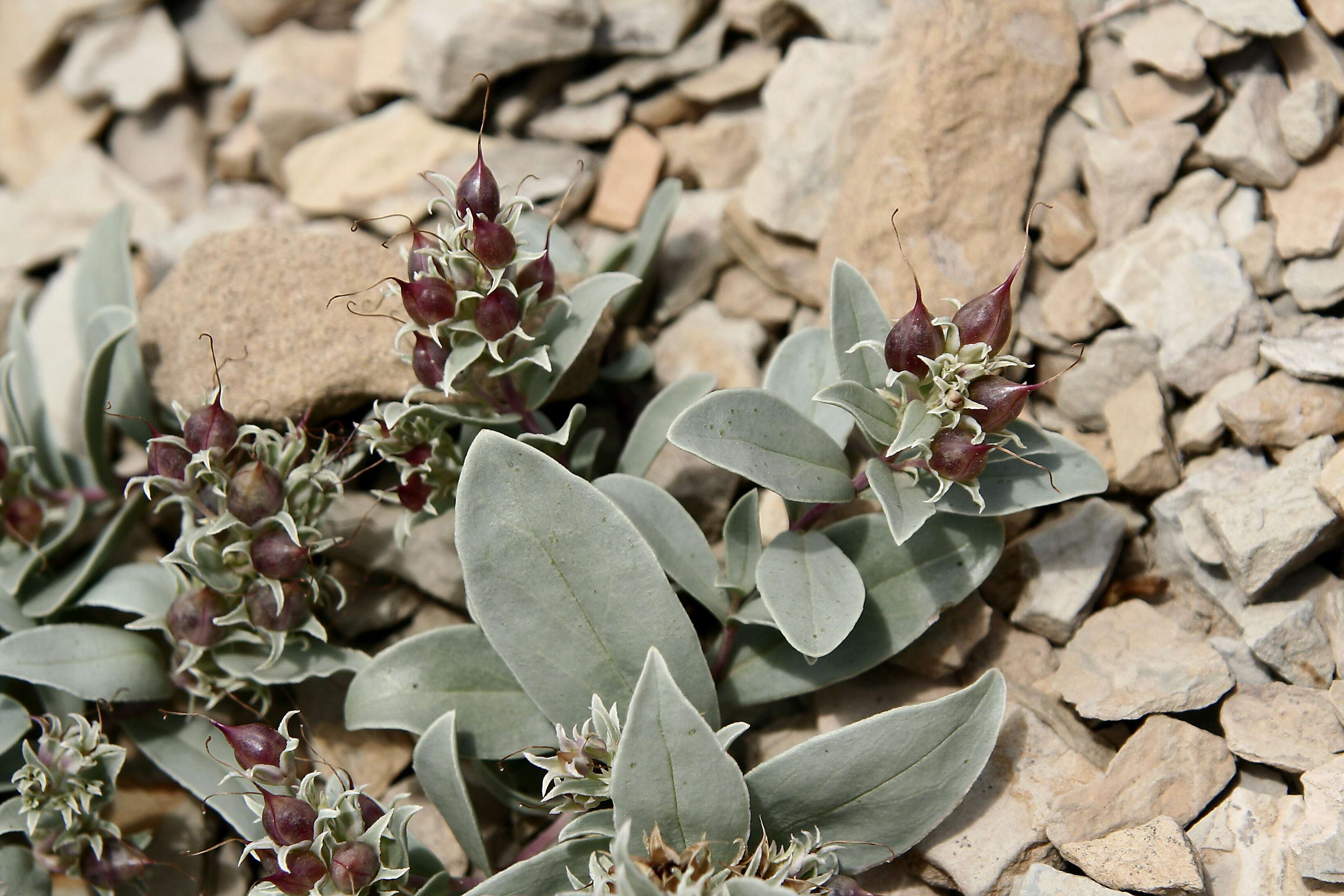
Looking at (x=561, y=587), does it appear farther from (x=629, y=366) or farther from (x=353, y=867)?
(x=629, y=366)

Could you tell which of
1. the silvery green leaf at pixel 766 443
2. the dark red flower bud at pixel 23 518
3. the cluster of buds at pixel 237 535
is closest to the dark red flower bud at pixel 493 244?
the silvery green leaf at pixel 766 443

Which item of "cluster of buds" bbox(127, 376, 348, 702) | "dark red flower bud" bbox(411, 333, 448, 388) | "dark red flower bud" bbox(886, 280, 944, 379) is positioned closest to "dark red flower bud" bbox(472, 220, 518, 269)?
"dark red flower bud" bbox(411, 333, 448, 388)

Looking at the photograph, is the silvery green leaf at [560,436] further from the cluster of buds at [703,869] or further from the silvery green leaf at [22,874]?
the silvery green leaf at [22,874]

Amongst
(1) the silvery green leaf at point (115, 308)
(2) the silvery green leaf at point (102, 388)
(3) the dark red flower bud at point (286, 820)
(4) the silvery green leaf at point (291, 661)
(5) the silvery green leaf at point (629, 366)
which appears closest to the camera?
(3) the dark red flower bud at point (286, 820)

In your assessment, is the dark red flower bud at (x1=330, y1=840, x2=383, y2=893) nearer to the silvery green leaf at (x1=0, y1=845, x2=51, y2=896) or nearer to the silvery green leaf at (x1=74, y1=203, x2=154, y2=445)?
the silvery green leaf at (x1=0, y1=845, x2=51, y2=896)

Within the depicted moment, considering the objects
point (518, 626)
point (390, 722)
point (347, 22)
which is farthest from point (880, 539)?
point (347, 22)

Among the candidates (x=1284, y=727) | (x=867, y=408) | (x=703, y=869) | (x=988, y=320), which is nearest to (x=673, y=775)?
(x=703, y=869)
